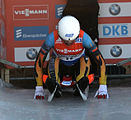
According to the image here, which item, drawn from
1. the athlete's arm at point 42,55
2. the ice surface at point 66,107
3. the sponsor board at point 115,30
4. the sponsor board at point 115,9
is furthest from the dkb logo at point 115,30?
the athlete's arm at point 42,55

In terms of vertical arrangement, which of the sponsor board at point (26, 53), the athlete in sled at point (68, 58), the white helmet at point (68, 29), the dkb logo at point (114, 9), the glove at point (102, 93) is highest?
the dkb logo at point (114, 9)

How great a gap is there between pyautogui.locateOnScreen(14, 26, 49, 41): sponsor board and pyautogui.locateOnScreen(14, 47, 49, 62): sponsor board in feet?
0.57

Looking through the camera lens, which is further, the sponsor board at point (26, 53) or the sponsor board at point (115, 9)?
the sponsor board at point (26, 53)

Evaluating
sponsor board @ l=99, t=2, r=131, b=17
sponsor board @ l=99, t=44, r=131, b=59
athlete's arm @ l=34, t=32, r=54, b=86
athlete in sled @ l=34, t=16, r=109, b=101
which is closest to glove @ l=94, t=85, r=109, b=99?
athlete in sled @ l=34, t=16, r=109, b=101

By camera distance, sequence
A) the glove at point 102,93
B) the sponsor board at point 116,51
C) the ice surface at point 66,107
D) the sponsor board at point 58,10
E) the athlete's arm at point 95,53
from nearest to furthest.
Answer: the ice surface at point 66,107
the athlete's arm at point 95,53
the glove at point 102,93
the sponsor board at point 58,10
the sponsor board at point 116,51

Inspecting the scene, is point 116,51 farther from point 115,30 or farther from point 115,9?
point 115,9

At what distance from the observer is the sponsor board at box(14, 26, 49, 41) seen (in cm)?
545

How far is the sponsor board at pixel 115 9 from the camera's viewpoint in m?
5.38

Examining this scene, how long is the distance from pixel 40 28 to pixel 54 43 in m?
1.65

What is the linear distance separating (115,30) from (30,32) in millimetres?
1445

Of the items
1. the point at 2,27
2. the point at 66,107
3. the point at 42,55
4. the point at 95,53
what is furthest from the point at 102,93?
the point at 2,27

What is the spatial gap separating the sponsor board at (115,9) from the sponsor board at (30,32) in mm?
1003

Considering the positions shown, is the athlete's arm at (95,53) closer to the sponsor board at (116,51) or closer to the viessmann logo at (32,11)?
A: the sponsor board at (116,51)

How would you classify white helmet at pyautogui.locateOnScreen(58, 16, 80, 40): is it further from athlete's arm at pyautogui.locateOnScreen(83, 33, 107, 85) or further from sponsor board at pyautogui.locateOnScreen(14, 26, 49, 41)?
sponsor board at pyautogui.locateOnScreen(14, 26, 49, 41)
